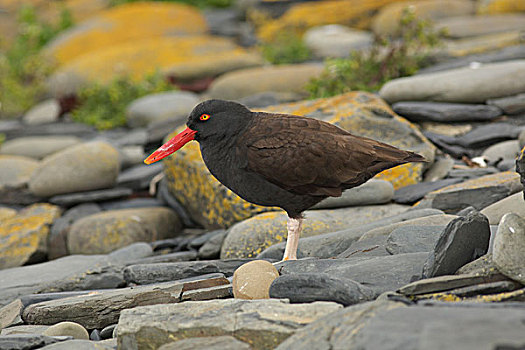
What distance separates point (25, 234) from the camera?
7719mm

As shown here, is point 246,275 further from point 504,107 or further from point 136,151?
point 136,151

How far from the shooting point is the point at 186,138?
4.70m

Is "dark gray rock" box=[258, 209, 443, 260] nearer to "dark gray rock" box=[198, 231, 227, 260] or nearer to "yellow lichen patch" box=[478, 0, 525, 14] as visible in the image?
"dark gray rock" box=[198, 231, 227, 260]

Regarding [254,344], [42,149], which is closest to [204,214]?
[254,344]

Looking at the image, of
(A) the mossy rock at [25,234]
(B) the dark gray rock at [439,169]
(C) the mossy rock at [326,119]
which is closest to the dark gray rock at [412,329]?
(C) the mossy rock at [326,119]

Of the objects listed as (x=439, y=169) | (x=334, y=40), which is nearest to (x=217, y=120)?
(x=439, y=169)

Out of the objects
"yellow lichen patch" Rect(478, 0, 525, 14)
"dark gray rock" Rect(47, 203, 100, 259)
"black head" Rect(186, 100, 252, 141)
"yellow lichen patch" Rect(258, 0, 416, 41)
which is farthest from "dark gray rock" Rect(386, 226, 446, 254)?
"yellow lichen patch" Rect(258, 0, 416, 41)

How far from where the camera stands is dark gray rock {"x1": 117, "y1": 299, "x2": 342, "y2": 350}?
313cm

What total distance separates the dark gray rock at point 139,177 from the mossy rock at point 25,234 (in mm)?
908

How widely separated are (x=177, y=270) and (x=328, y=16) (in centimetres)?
1234

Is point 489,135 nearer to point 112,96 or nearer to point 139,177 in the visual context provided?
point 139,177

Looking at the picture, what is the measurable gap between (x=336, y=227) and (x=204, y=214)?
1.81m

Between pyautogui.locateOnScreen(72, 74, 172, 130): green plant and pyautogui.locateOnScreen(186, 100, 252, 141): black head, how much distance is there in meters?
8.02

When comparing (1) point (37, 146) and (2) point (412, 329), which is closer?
(2) point (412, 329)
